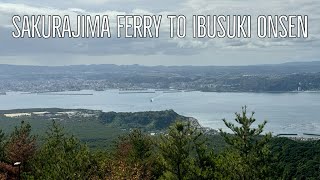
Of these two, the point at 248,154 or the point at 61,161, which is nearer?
the point at 61,161

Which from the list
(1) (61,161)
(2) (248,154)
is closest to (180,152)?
(2) (248,154)

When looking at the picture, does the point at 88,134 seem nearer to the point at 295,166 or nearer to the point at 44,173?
the point at 295,166

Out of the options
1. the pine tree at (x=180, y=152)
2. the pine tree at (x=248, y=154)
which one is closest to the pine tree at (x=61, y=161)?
the pine tree at (x=180, y=152)

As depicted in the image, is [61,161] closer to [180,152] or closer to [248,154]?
[180,152]

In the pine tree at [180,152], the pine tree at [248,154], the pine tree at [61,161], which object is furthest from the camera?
the pine tree at [248,154]

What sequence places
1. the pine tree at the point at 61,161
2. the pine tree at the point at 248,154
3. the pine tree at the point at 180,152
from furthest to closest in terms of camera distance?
the pine tree at the point at 248,154 < the pine tree at the point at 180,152 < the pine tree at the point at 61,161

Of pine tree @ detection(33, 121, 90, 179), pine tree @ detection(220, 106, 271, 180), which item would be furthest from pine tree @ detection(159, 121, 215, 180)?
pine tree @ detection(33, 121, 90, 179)

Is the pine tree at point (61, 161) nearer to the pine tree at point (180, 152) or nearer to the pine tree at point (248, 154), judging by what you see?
the pine tree at point (180, 152)

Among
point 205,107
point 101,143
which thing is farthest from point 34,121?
point 205,107

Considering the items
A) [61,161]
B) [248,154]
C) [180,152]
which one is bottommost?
[61,161]

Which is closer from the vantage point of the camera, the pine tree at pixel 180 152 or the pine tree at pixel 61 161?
the pine tree at pixel 61 161

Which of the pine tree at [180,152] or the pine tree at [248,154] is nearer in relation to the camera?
the pine tree at [180,152]

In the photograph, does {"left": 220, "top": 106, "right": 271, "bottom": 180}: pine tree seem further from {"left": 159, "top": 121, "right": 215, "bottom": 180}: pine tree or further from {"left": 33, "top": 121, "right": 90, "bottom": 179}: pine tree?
{"left": 33, "top": 121, "right": 90, "bottom": 179}: pine tree
